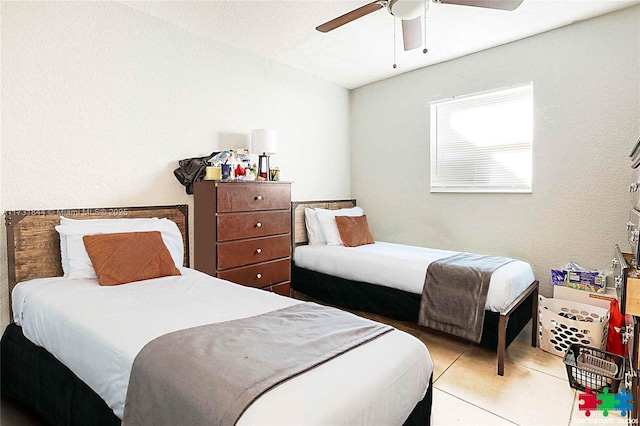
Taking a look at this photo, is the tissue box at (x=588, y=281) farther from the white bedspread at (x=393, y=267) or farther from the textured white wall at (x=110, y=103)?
the textured white wall at (x=110, y=103)

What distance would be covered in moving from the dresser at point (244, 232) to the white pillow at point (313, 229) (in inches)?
23.5

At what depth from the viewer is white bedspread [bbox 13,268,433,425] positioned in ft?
3.19

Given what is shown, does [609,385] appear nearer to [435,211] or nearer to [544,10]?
[435,211]

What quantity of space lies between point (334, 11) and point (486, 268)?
7.27ft

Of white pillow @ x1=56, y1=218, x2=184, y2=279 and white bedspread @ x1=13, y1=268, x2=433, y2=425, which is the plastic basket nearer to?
white bedspread @ x1=13, y1=268, x2=433, y2=425

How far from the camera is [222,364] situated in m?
1.08

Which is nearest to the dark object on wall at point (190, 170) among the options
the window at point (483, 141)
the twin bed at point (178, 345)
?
the twin bed at point (178, 345)

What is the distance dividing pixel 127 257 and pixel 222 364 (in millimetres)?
1340

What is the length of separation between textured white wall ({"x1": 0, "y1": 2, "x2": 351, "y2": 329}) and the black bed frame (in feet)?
1.10

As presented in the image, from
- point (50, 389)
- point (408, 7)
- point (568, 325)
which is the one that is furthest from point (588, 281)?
point (50, 389)

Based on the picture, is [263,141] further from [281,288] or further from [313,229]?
[281,288]

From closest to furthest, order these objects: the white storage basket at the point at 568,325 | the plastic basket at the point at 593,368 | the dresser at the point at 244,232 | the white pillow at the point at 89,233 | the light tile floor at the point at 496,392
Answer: the light tile floor at the point at 496,392 → the plastic basket at the point at 593,368 → the white pillow at the point at 89,233 → the white storage basket at the point at 568,325 → the dresser at the point at 244,232

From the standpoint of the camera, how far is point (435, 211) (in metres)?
3.81

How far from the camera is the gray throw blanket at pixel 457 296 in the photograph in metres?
2.41
